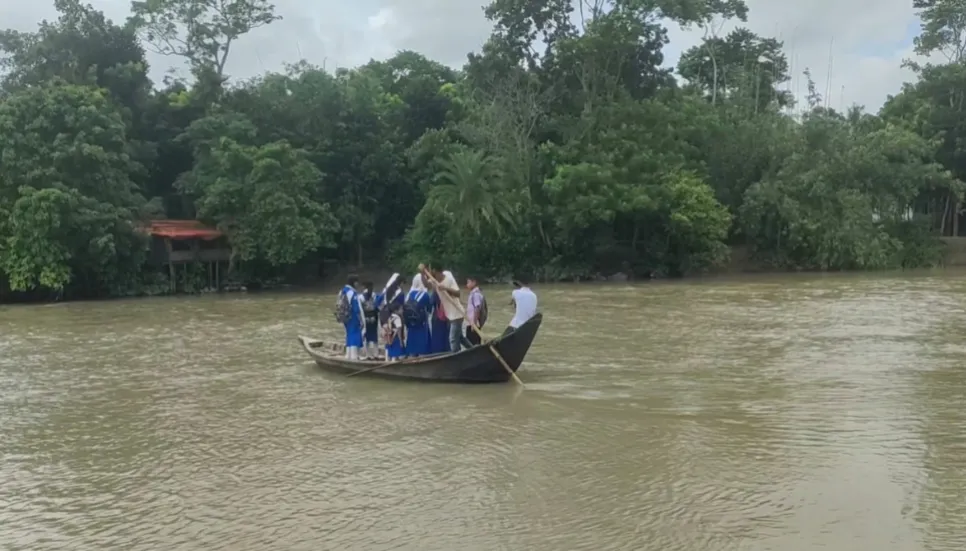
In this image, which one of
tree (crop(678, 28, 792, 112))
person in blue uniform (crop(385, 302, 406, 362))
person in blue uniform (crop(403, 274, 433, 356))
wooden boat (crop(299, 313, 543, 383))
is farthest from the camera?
tree (crop(678, 28, 792, 112))

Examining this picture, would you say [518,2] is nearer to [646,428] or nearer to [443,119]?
[443,119]

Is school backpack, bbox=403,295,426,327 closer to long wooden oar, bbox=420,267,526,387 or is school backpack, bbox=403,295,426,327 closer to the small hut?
long wooden oar, bbox=420,267,526,387

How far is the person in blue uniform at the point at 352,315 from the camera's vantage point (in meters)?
12.0

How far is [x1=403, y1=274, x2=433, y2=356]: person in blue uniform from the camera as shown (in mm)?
11422

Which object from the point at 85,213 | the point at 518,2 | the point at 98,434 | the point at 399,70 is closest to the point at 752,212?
the point at 518,2

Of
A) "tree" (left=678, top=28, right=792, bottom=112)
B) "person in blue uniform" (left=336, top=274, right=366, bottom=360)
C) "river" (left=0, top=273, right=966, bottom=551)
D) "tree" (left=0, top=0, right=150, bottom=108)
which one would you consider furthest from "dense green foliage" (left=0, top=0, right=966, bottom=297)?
"person in blue uniform" (left=336, top=274, right=366, bottom=360)

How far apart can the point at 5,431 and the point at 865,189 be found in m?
32.0

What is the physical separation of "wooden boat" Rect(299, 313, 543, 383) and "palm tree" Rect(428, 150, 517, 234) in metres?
18.7

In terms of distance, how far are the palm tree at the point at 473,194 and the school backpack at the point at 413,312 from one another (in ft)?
62.4

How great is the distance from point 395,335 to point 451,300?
0.96 m

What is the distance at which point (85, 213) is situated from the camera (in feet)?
85.4

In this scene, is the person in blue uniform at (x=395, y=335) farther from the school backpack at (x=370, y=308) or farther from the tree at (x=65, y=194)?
the tree at (x=65, y=194)

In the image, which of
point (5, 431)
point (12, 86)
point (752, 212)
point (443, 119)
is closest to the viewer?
point (5, 431)

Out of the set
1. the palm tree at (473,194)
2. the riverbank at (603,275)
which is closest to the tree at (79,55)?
the riverbank at (603,275)
